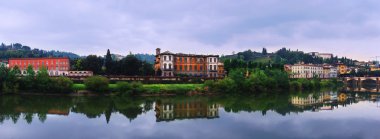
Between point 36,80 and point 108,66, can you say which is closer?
point 36,80

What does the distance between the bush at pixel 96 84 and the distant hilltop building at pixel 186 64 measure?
1959cm

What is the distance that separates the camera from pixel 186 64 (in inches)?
2498

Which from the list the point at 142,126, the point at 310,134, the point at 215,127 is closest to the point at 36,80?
the point at 142,126

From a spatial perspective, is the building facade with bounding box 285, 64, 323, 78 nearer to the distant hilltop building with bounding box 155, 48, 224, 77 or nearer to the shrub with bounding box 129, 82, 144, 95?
the distant hilltop building with bounding box 155, 48, 224, 77

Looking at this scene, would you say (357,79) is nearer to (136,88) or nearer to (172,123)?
(136,88)

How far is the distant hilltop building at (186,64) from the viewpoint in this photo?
2403 inches

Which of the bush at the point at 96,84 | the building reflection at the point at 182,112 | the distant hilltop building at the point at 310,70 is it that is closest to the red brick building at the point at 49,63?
the bush at the point at 96,84

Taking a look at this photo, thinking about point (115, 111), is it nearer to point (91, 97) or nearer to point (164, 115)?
point (164, 115)

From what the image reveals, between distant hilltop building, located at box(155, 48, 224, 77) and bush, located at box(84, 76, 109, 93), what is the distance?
19586mm

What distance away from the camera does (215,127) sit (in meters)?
21.6

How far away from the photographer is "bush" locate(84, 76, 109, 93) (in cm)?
4122

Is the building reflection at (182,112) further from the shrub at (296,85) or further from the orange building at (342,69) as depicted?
the orange building at (342,69)

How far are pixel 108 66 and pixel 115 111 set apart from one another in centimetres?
3028

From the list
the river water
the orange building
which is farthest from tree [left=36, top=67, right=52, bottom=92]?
the orange building
